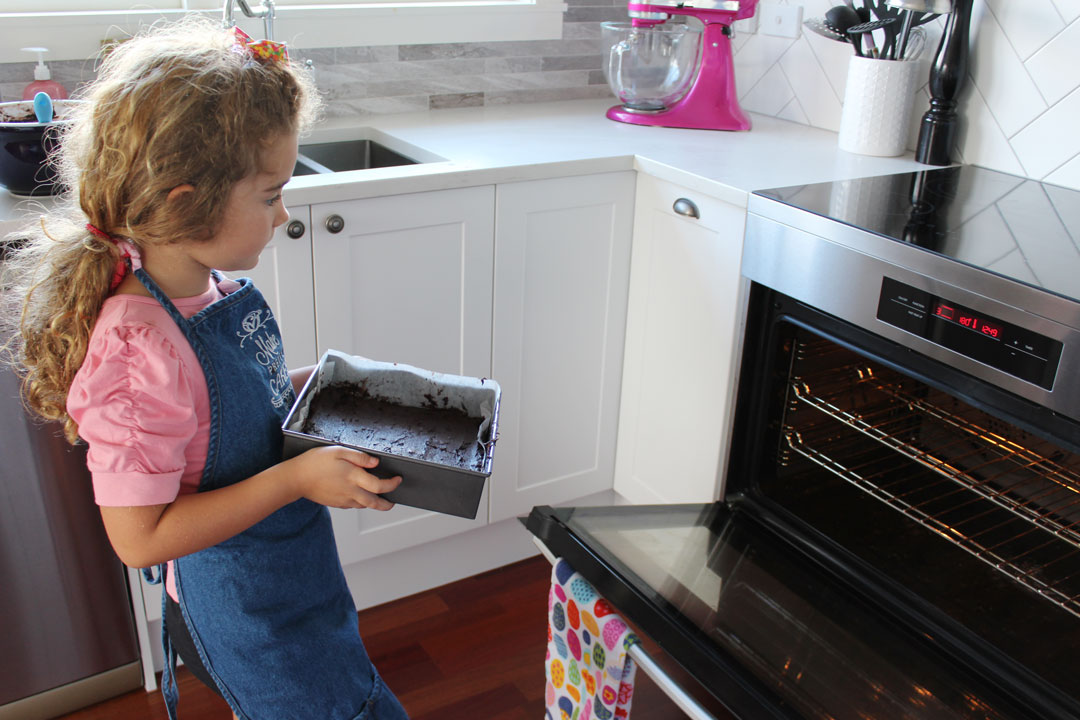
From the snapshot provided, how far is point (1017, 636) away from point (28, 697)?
1.56 m

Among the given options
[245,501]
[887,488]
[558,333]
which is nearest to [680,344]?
[558,333]

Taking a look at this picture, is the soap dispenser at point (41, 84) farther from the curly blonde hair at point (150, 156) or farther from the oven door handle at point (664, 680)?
the oven door handle at point (664, 680)

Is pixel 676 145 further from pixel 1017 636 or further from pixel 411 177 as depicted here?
pixel 1017 636

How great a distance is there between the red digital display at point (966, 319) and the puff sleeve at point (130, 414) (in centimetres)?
93

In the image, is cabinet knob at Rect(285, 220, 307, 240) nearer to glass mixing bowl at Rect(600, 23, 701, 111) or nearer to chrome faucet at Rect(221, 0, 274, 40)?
chrome faucet at Rect(221, 0, 274, 40)

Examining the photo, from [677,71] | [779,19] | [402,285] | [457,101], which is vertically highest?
[779,19]

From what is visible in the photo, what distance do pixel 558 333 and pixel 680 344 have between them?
25cm

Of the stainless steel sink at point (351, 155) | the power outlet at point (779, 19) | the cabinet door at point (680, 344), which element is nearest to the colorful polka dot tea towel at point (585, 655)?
the cabinet door at point (680, 344)

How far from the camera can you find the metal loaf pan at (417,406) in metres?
0.98

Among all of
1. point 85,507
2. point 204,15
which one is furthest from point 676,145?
point 85,507

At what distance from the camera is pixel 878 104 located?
188 centimetres

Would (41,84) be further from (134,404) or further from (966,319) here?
(966,319)

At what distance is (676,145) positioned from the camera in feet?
6.42

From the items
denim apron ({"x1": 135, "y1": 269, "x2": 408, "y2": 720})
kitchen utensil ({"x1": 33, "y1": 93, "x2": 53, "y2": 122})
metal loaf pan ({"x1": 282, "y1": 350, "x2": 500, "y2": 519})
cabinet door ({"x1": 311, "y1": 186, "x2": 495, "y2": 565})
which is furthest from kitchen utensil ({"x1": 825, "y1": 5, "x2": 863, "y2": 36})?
kitchen utensil ({"x1": 33, "y1": 93, "x2": 53, "y2": 122})
